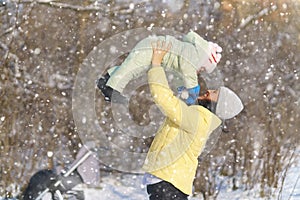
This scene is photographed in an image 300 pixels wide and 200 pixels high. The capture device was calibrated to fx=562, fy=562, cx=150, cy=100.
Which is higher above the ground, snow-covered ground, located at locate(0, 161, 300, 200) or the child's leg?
the child's leg

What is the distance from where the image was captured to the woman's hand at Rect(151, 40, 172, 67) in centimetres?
238

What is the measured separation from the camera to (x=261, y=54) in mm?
4715

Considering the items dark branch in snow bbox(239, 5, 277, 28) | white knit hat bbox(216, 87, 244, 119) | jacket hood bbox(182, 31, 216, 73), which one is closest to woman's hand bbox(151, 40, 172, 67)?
jacket hood bbox(182, 31, 216, 73)

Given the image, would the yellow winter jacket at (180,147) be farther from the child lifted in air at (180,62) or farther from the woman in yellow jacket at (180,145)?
the child lifted in air at (180,62)

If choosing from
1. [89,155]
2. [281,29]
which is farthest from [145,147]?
[281,29]

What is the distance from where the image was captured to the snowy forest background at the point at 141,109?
441 cm

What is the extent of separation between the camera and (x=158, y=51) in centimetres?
240

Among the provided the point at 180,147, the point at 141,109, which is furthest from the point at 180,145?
the point at 141,109

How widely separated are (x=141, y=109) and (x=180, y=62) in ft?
6.54

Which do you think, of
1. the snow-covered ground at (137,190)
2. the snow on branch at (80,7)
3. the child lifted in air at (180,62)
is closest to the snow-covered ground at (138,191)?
the snow-covered ground at (137,190)

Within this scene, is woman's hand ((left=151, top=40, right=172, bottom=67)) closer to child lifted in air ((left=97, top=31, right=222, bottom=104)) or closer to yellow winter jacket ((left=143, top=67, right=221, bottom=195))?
child lifted in air ((left=97, top=31, right=222, bottom=104))

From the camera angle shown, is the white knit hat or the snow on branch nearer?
the white knit hat

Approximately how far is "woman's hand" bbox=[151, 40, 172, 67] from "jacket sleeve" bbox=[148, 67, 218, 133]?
52 mm

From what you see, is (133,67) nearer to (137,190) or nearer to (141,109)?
(141,109)
